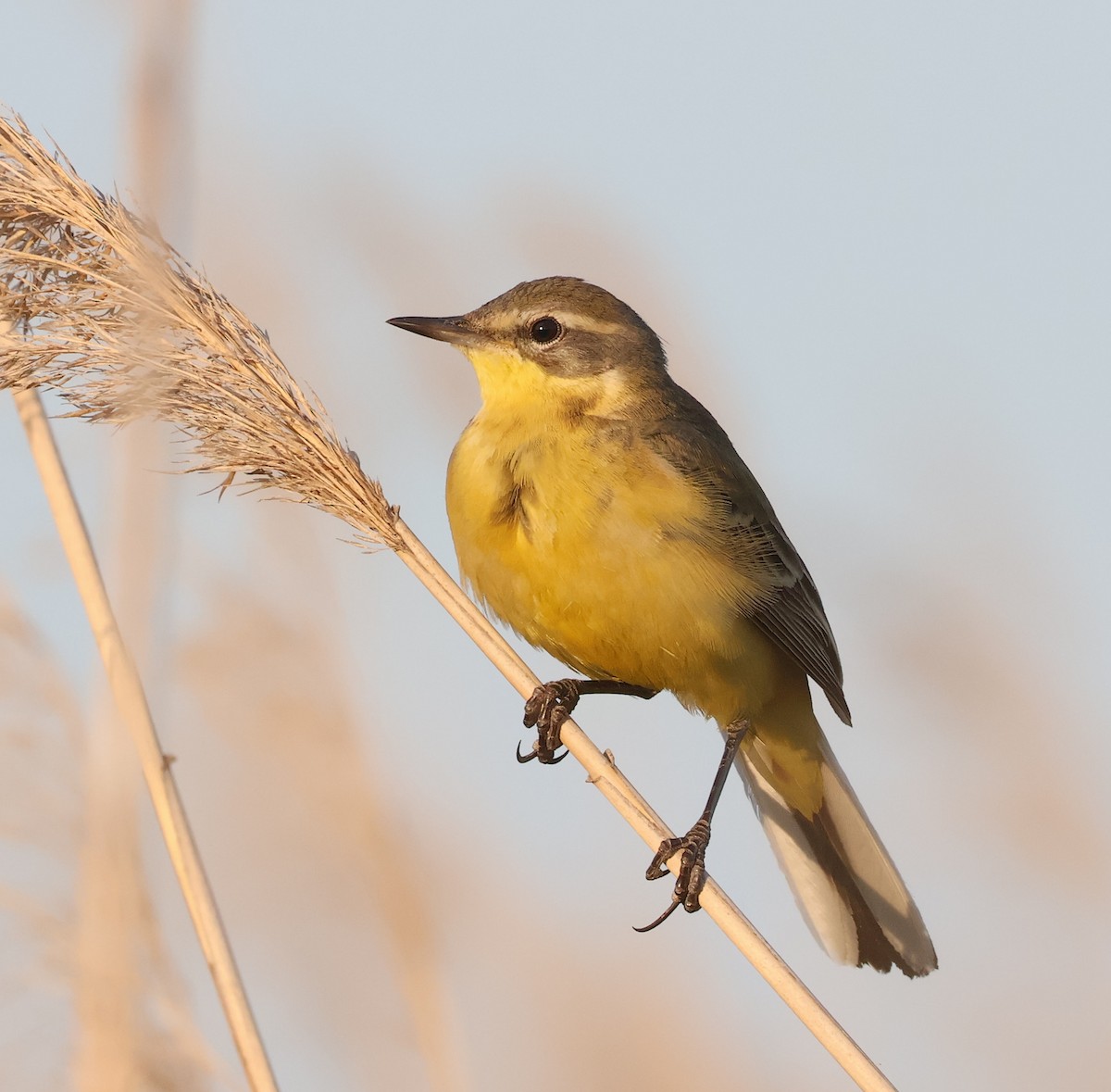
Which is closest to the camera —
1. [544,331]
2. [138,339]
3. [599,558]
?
[138,339]

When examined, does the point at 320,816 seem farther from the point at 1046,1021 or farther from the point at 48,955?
the point at 1046,1021

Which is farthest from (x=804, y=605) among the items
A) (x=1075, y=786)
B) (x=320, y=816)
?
(x=320, y=816)

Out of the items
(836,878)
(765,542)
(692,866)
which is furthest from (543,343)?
(836,878)

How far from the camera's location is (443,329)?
4387 mm

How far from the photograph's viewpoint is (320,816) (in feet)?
13.5

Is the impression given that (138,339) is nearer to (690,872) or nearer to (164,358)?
(164,358)

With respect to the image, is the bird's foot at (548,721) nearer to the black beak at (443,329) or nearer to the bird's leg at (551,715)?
the bird's leg at (551,715)

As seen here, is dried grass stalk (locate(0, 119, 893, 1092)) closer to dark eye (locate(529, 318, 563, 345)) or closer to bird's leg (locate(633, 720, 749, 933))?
bird's leg (locate(633, 720, 749, 933))

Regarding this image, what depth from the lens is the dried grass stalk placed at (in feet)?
9.60

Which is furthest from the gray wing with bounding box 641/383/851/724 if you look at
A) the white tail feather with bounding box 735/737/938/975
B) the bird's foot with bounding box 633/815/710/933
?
the bird's foot with bounding box 633/815/710/933

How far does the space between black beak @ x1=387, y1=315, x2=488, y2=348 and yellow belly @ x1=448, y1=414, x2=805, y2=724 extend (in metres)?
0.27

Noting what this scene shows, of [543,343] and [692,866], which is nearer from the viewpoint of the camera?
[692,866]

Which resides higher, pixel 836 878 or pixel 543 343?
pixel 543 343

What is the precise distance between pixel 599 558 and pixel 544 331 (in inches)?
Result: 38.1
